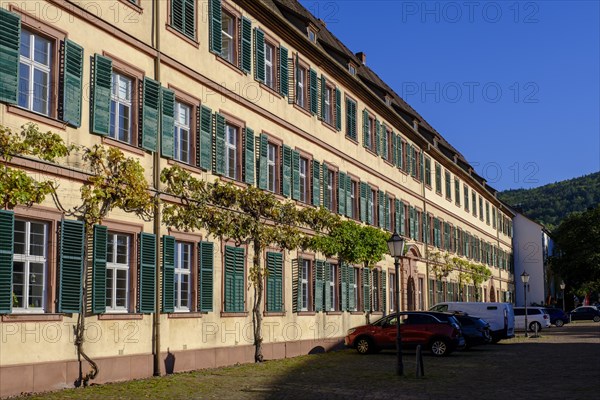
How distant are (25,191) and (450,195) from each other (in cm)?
4361

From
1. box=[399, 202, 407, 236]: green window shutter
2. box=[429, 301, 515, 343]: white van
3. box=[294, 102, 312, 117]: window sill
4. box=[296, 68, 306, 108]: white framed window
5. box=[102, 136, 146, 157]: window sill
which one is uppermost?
box=[296, 68, 306, 108]: white framed window

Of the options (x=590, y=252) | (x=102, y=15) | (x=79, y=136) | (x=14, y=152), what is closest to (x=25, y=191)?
(x=14, y=152)

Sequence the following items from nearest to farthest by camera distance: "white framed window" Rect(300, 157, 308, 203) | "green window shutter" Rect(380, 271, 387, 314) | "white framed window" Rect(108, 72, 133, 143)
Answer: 1. "white framed window" Rect(108, 72, 133, 143)
2. "white framed window" Rect(300, 157, 308, 203)
3. "green window shutter" Rect(380, 271, 387, 314)

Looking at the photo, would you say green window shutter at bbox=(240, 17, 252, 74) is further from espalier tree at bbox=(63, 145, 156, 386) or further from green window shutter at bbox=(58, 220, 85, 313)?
green window shutter at bbox=(58, 220, 85, 313)

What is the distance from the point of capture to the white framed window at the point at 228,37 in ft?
80.5

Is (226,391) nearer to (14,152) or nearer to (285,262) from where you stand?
(14,152)

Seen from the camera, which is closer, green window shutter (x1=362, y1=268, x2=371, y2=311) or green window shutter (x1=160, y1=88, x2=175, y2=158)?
green window shutter (x1=160, y1=88, x2=175, y2=158)

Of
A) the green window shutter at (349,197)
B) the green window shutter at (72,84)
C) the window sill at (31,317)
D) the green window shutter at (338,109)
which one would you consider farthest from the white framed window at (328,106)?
the window sill at (31,317)

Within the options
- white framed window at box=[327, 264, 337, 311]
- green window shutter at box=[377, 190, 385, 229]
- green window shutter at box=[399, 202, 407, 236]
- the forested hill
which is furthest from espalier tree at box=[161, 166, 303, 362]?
the forested hill

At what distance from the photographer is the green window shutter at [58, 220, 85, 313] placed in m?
16.4

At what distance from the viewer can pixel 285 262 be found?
27.3 m

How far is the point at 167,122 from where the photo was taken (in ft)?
67.6

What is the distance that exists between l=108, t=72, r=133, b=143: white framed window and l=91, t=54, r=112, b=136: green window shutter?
0.48 m

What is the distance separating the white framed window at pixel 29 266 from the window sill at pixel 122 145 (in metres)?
2.71
